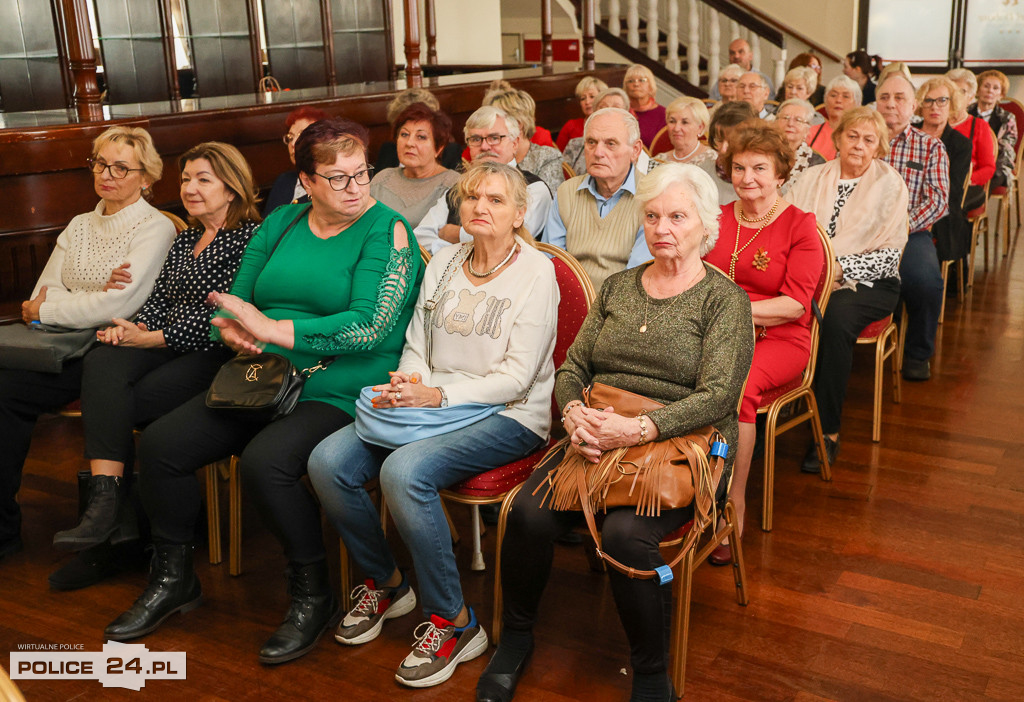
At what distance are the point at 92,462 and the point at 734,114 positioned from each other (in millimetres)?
3116

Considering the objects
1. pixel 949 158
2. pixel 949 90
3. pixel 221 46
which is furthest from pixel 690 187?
pixel 221 46

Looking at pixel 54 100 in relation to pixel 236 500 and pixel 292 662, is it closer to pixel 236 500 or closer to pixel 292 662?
pixel 236 500

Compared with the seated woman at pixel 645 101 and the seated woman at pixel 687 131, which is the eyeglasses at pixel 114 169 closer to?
the seated woman at pixel 687 131

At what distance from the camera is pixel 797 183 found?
3787 millimetres

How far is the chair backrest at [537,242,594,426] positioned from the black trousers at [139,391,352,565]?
0.64 m

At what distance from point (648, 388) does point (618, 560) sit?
0.44m

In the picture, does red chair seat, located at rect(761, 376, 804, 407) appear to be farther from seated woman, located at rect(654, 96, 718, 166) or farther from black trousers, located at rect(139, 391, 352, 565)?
seated woman, located at rect(654, 96, 718, 166)

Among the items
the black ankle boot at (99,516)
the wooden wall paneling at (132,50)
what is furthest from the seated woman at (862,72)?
the black ankle boot at (99,516)

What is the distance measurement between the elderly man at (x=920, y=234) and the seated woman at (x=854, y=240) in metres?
0.52

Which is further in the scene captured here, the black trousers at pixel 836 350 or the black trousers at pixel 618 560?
the black trousers at pixel 836 350

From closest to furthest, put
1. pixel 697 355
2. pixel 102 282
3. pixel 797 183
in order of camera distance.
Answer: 1. pixel 697 355
2. pixel 102 282
3. pixel 797 183

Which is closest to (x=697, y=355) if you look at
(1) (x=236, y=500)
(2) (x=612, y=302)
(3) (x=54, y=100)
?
(2) (x=612, y=302)

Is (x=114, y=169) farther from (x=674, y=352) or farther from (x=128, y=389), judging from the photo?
(x=674, y=352)

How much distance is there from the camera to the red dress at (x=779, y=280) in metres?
2.88
